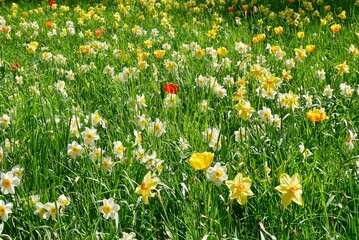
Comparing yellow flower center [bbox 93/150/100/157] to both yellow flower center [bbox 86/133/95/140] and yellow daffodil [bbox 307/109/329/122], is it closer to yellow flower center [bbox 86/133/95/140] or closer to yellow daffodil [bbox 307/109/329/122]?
yellow flower center [bbox 86/133/95/140]

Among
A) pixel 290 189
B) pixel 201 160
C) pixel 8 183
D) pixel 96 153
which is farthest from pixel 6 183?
pixel 290 189

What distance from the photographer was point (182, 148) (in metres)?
2.19

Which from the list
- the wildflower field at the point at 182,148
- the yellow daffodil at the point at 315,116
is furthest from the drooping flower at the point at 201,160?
the yellow daffodil at the point at 315,116

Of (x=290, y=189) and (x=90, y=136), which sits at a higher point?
(x=290, y=189)

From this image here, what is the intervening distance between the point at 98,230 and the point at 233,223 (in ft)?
1.45

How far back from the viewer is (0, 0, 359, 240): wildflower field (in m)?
1.68

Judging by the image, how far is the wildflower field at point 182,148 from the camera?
168 cm

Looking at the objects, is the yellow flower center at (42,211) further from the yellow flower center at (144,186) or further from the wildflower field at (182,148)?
the yellow flower center at (144,186)

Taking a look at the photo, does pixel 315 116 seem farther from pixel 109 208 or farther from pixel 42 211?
pixel 42 211

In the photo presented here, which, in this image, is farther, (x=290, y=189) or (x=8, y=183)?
(x=8, y=183)

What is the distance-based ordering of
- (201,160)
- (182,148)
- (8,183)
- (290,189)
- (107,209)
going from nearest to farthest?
(290,189) → (201,160) → (107,209) → (8,183) → (182,148)

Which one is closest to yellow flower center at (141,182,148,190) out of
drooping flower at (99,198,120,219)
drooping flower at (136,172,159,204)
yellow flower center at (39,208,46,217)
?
drooping flower at (136,172,159,204)

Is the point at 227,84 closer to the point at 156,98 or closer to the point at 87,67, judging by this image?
the point at 156,98

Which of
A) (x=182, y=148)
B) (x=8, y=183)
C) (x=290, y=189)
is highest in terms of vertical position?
(x=290, y=189)
